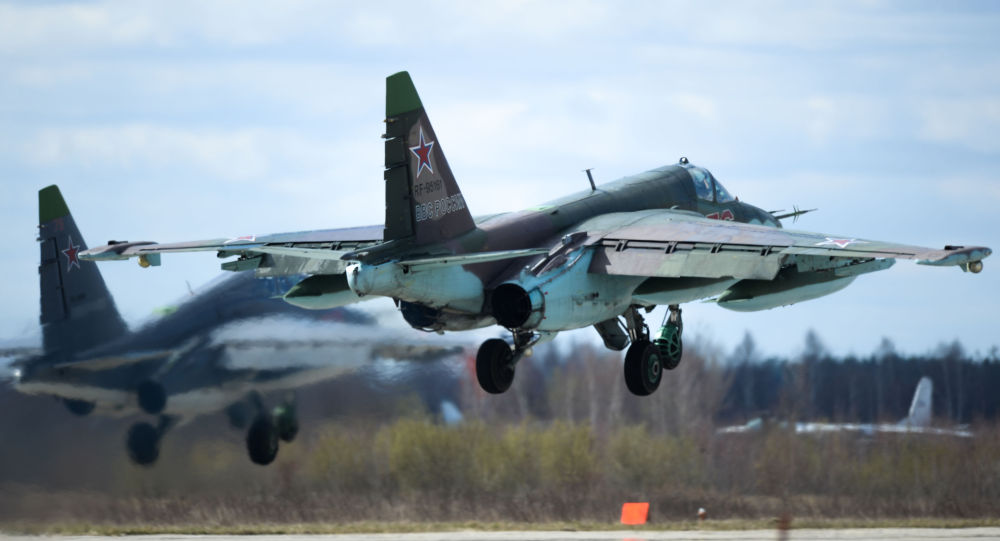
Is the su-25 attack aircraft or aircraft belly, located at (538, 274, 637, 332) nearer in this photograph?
the su-25 attack aircraft

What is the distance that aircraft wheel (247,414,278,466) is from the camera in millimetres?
28828

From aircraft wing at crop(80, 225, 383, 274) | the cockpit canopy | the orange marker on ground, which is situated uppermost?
the cockpit canopy

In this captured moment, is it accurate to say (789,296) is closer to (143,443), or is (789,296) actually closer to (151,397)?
(151,397)

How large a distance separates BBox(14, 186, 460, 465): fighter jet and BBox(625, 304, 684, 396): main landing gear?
23.6 feet

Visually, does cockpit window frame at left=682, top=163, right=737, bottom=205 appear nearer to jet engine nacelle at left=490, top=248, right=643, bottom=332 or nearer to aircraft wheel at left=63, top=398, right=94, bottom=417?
jet engine nacelle at left=490, top=248, right=643, bottom=332

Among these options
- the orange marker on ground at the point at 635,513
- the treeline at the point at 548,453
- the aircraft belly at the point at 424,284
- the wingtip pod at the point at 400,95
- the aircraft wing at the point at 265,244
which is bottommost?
the orange marker on ground at the point at 635,513

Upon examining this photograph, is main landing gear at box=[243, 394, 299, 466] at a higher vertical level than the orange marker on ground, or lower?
higher

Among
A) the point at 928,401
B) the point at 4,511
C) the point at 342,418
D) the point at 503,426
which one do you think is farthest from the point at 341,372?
the point at 928,401

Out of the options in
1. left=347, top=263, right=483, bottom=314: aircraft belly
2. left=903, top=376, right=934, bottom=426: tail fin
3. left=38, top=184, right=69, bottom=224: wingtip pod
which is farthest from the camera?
left=903, top=376, right=934, bottom=426: tail fin

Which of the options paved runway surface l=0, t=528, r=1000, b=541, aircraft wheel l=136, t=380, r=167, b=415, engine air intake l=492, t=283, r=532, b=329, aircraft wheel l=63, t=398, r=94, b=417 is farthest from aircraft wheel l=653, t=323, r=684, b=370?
aircraft wheel l=63, t=398, r=94, b=417

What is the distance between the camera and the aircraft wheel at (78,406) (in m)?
27.4

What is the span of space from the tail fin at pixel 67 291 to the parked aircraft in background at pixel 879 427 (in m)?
14.6

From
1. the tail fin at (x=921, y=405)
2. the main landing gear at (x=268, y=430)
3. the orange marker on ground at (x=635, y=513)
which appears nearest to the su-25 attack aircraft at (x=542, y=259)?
the main landing gear at (x=268, y=430)

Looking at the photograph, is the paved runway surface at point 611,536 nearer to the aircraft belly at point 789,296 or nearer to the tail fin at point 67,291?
the tail fin at point 67,291
